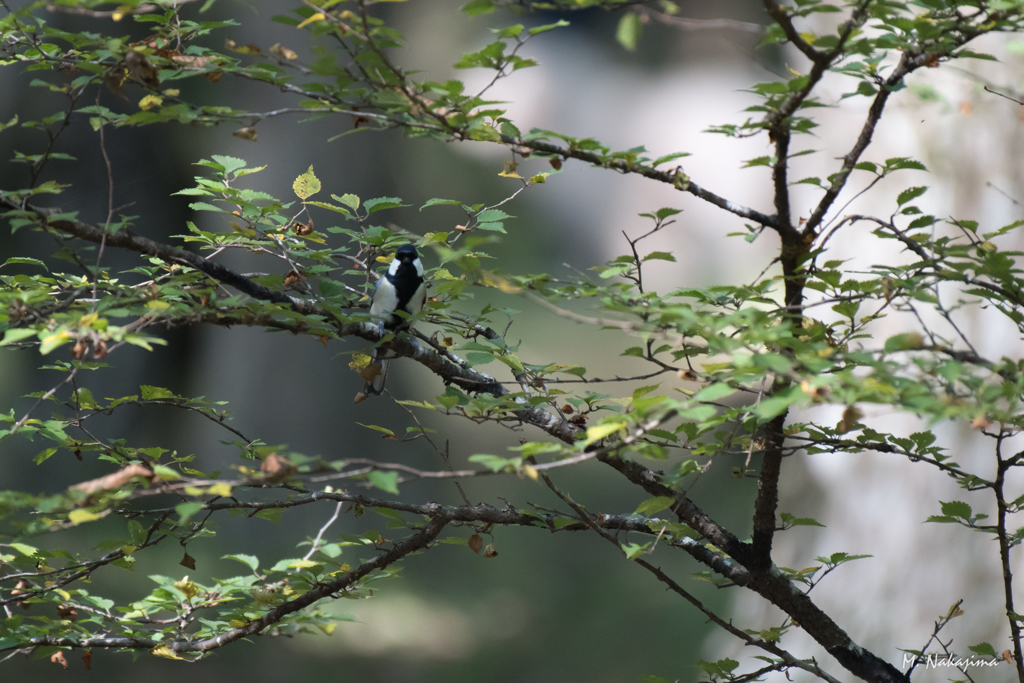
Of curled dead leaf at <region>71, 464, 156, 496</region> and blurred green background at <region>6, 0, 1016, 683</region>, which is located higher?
blurred green background at <region>6, 0, 1016, 683</region>

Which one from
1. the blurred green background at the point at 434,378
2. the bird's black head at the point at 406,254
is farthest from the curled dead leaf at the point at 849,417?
the blurred green background at the point at 434,378

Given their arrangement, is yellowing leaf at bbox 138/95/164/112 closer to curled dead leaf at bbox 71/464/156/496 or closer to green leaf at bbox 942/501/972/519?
curled dead leaf at bbox 71/464/156/496

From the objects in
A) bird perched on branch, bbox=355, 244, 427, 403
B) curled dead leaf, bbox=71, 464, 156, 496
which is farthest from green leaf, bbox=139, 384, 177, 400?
bird perched on branch, bbox=355, 244, 427, 403

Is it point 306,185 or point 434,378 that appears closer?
point 306,185

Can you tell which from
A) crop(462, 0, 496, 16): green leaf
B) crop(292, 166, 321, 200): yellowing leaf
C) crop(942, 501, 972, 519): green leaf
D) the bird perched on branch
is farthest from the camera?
the bird perched on branch

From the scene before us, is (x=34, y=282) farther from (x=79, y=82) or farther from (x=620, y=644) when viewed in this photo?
(x=620, y=644)

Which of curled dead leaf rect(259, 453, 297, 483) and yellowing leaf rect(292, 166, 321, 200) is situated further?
yellowing leaf rect(292, 166, 321, 200)

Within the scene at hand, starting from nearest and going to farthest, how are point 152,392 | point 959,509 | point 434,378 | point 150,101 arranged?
point 150,101
point 959,509
point 152,392
point 434,378

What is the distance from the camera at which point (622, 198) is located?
632cm

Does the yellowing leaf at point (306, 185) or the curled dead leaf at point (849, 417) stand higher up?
the yellowing leaf at point (306, 185)

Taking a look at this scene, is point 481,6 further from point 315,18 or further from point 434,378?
point 434,378

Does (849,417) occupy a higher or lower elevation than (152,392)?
higher

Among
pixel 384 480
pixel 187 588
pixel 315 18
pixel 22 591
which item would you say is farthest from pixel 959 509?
pixel 22 591

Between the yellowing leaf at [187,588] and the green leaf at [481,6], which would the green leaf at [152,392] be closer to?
the yellowing leaf at [187,588]
